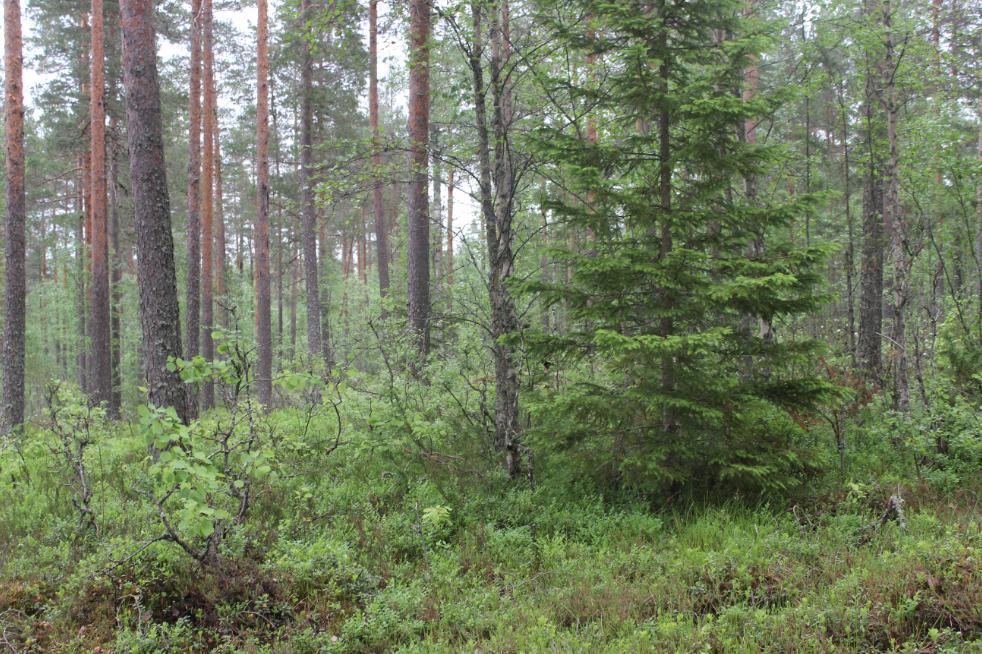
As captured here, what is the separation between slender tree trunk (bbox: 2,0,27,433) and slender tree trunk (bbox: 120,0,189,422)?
6.22 m

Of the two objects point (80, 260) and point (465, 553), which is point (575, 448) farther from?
point (80, 260)

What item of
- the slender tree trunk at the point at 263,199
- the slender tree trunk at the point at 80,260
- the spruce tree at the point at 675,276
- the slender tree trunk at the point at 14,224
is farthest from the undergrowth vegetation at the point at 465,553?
the slender tree trunk at the point at 80,260

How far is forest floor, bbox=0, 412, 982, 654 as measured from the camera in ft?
13.3

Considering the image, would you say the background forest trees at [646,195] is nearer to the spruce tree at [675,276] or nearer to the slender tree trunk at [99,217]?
the spruce tree at [675,276]

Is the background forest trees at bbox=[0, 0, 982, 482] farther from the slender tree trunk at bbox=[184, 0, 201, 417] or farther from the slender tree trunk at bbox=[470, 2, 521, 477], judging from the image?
the slender tree trunk at bbox=[184, 0, 201, 417]

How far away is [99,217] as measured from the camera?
15.1 metres

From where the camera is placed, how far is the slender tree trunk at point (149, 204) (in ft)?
24.4

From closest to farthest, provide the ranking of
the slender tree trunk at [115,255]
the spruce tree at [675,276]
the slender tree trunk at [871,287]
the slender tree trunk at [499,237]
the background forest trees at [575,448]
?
the background forest trees at [575,448] → the spruce tree at [675,276] → the slender tree trunk at [499,237] → the slender tree trunk at [871,287] → the slender tree trunk at [115,255]

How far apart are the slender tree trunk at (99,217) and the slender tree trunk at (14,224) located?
2820mm

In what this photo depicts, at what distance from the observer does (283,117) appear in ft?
83.4

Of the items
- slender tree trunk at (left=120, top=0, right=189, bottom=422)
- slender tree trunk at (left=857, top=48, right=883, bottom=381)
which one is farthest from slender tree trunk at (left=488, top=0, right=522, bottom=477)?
slender tree trunk at (left=857, top=48, right=883, bottom=381)

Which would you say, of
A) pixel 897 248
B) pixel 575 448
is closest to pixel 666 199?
pixel 575 448

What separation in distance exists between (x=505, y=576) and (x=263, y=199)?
1334cm

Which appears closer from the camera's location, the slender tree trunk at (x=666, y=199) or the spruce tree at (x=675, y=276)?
the spruce tree at (x=675, y=276)
